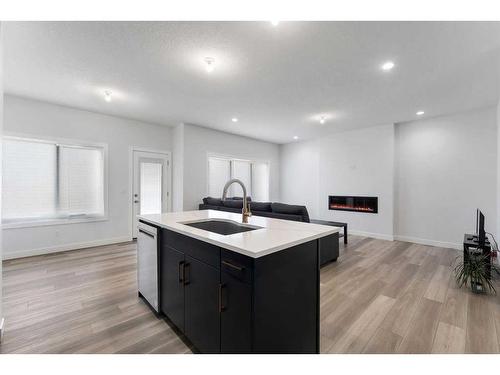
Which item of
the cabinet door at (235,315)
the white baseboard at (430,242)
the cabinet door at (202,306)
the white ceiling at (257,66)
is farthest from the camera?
the white baseboard at (430,242)

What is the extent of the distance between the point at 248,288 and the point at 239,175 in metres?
5.51

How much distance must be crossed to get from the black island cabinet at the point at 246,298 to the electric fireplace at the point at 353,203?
14.6 ft

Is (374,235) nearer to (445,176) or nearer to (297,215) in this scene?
(445,176)

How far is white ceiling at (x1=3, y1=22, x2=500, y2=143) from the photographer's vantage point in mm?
2059

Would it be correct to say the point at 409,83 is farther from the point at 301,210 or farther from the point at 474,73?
the point at 301,210

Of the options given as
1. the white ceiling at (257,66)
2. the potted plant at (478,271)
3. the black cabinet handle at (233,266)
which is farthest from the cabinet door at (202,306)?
the potted plant at (478,271)

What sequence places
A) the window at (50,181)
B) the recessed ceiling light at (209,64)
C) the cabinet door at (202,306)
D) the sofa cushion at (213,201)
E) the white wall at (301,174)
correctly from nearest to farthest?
the cabinet door at (202,306) → the recessed ceiling light at (209,64) → the window at (50,181) → the sofa cushion at (213,201) → the white wall at (301,174)

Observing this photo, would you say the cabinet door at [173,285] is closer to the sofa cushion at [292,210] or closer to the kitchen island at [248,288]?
the kitchen island at [248,288]

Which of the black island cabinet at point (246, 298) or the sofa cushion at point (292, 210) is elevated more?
the sofa cushion at point (292, 210)

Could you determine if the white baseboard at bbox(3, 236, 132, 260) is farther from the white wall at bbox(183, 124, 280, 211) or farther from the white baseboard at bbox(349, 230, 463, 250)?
the white baseboard at bbox(349, 230, 463, 250)

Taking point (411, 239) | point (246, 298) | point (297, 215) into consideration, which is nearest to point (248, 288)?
point (246, 298)

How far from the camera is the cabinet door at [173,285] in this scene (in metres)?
1.78

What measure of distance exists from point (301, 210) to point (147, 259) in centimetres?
218
